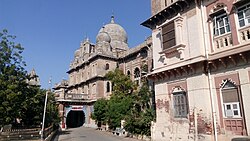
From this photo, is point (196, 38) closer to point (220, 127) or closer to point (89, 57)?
point (220, 127)

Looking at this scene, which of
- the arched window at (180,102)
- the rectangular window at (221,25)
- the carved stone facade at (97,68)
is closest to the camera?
the rectangular window at (221,25)

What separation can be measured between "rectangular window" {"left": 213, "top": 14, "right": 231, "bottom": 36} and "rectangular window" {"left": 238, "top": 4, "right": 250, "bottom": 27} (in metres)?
0.67

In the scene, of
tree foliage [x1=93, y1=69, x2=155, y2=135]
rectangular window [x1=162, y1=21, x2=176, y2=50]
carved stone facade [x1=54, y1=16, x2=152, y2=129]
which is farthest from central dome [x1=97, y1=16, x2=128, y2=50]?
rectangular window [x1=162, y1=21, x2=176, y2=50]

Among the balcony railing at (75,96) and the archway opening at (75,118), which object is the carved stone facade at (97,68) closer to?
the balcony railing at (75,96)

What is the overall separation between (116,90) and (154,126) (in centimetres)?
1099

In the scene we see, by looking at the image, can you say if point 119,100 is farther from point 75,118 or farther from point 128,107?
point 75,118

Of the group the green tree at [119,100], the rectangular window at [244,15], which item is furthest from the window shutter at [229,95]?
the green tree at [119,100]

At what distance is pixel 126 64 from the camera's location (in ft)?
103

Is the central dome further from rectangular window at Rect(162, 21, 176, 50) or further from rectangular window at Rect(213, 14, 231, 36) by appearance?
rectangular window at Rect(213, 14, 231, 36)

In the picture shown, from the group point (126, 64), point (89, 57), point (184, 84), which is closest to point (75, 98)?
point (89, 57)

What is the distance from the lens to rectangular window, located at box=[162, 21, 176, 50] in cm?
1362

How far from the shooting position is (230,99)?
1075cm

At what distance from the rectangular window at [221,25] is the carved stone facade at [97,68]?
14725mm

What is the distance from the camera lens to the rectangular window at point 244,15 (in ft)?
34.4
